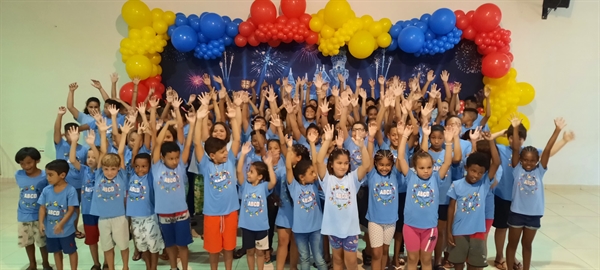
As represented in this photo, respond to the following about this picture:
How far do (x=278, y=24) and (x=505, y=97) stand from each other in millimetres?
2906

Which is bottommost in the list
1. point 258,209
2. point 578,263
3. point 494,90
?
point 578,263

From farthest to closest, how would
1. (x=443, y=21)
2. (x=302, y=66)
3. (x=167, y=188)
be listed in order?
(x=302, y=66), (x=443, y=21), (x=167, y=188)

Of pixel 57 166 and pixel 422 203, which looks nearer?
pixel 422 203

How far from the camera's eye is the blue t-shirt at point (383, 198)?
2.73m

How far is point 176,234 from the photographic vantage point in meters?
2.91

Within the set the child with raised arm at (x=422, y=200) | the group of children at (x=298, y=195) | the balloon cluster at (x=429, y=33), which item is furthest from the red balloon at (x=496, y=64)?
the child with raised arm at (x=422, y=200)

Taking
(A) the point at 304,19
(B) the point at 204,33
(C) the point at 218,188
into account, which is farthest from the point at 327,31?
(C) the point at 218,188

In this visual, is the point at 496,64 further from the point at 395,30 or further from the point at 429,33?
the point at 395,30

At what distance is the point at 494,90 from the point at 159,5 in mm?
4504

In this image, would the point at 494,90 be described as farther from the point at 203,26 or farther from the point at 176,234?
the point at 176,234

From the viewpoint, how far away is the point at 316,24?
4848 millimetres

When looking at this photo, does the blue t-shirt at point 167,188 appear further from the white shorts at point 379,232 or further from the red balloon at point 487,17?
the red balloon at point 487,17

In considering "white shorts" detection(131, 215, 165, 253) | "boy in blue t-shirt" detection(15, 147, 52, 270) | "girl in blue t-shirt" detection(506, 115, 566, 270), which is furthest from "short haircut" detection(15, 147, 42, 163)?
"girl in blue t-shirt" detection(506, 115, 566, 270)

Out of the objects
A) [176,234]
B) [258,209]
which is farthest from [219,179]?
[176,234]
